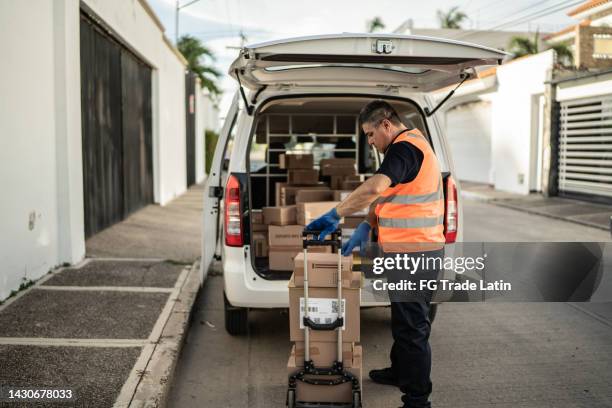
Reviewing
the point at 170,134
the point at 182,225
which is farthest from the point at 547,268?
the point at 170,134

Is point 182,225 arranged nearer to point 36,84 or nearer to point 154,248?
point 154,248

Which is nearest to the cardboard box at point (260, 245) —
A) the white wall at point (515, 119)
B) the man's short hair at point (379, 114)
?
the man's short hair at point (379, 114)

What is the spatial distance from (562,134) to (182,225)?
11.7 metres

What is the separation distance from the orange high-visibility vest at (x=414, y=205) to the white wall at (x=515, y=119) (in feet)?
53.3

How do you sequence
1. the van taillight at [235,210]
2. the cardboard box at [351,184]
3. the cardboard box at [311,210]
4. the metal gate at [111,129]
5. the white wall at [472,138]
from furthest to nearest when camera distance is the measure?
the white wall at [472,138], the metal gate at [111,129], the cardboard box at [351,184], the cardboard box at [311,210], the van taillight at [235,210]

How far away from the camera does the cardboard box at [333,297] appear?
3820 millimetres

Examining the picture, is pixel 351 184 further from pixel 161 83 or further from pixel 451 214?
pixel 161 83

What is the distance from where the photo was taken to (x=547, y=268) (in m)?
7.34

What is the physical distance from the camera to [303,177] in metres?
6.86

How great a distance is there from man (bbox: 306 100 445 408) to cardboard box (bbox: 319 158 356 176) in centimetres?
334

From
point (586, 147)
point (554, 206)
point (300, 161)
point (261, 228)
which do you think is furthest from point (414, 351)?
point (586, 147)

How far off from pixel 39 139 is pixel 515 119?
17.3 m

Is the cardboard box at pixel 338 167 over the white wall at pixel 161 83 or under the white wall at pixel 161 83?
under

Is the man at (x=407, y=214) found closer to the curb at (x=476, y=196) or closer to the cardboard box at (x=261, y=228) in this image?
the cardboard box at (x=261, y=228)
